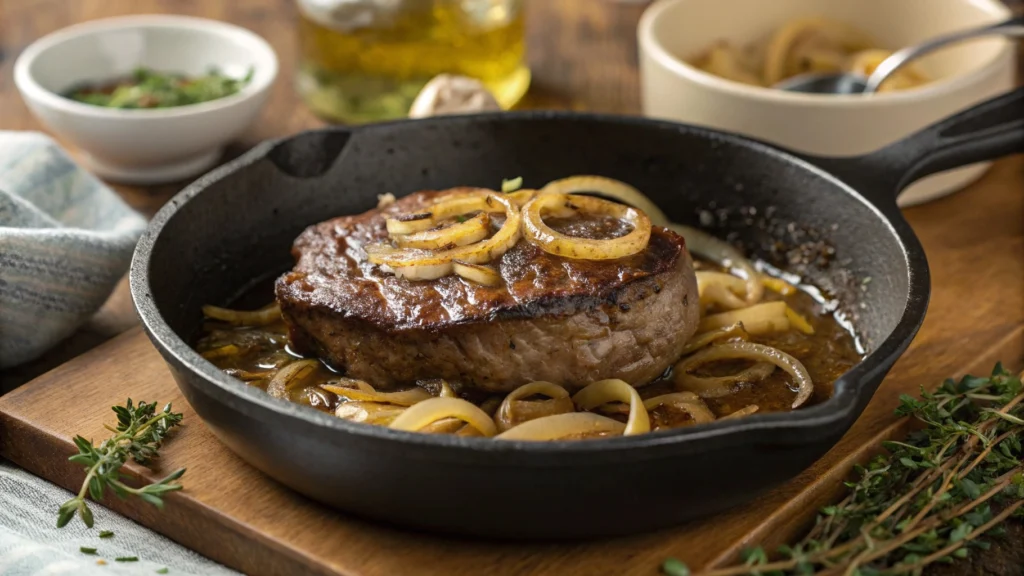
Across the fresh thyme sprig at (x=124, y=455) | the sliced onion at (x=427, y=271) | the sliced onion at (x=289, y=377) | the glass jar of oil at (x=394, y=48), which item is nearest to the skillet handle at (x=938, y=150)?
the sliced onion at (x=427, y=271)

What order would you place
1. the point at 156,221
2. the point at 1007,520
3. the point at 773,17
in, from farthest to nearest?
the point at 773,17
the point at 156,221
the point at 1007,520

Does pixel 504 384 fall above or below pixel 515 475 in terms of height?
below

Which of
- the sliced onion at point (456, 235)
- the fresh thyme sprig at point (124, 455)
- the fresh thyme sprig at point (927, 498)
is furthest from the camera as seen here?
the sliced onion at point (456, 235)

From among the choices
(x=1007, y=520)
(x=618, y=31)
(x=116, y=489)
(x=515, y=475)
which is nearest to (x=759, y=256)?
(x=1007, y=520)

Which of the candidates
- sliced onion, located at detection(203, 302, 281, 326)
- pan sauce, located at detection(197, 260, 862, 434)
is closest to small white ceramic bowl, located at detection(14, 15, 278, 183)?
pan sauce, located at detection(197, 260, 862, 434)

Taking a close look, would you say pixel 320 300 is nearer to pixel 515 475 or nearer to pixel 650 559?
pixel 515 475

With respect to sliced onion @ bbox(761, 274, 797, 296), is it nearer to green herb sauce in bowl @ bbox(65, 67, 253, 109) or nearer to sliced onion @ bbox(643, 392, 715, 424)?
sliced onion @ bbox(643, 392, 715, 424)

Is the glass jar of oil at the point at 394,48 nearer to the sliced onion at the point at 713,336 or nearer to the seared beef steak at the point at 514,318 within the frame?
the seared beef steak at the point at 514,318
